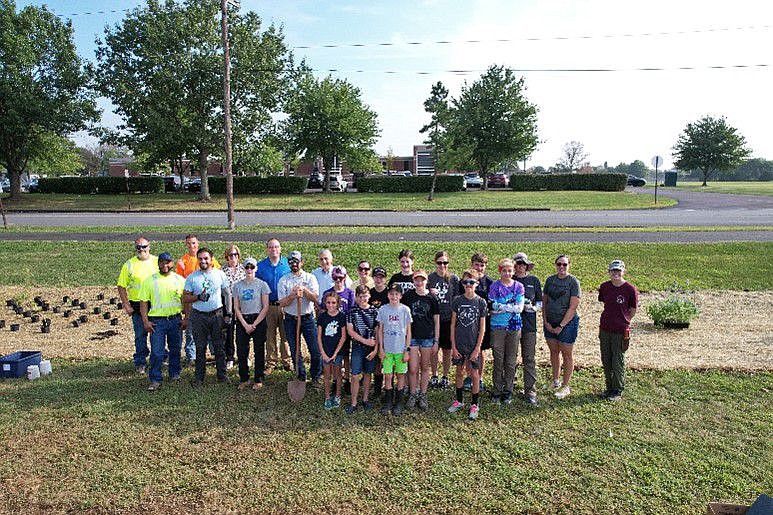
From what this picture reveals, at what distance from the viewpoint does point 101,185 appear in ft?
151

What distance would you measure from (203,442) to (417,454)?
7.61ft

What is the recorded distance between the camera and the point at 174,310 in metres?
7.97

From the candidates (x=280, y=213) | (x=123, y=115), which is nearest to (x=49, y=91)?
(x=123, y=115)

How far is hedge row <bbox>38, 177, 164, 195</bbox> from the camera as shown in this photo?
45781 millimetres

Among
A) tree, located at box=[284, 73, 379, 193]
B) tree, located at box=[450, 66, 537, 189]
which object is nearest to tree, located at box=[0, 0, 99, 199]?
tree, located at box=[284, 73, 379, 193]

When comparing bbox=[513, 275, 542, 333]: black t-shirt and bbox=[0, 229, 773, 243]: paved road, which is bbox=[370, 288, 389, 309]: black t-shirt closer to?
bbox=[513, 275, 542, 333]: black t-shirt

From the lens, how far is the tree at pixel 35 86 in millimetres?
37094

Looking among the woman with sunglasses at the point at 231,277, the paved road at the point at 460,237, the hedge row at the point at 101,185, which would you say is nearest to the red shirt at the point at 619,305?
the woman with sunglasses at the point at 231,277

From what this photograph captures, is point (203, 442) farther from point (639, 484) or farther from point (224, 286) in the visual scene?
point (639, 484)

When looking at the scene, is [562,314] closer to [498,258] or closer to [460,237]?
[498,258]

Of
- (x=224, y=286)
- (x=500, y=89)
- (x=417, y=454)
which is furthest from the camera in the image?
(x=500, y=89)

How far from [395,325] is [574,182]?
44.7 meters

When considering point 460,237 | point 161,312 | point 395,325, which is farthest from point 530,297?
point 460,237

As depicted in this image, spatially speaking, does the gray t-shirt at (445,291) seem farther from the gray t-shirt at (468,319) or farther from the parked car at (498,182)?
the parked car at (498,182)
